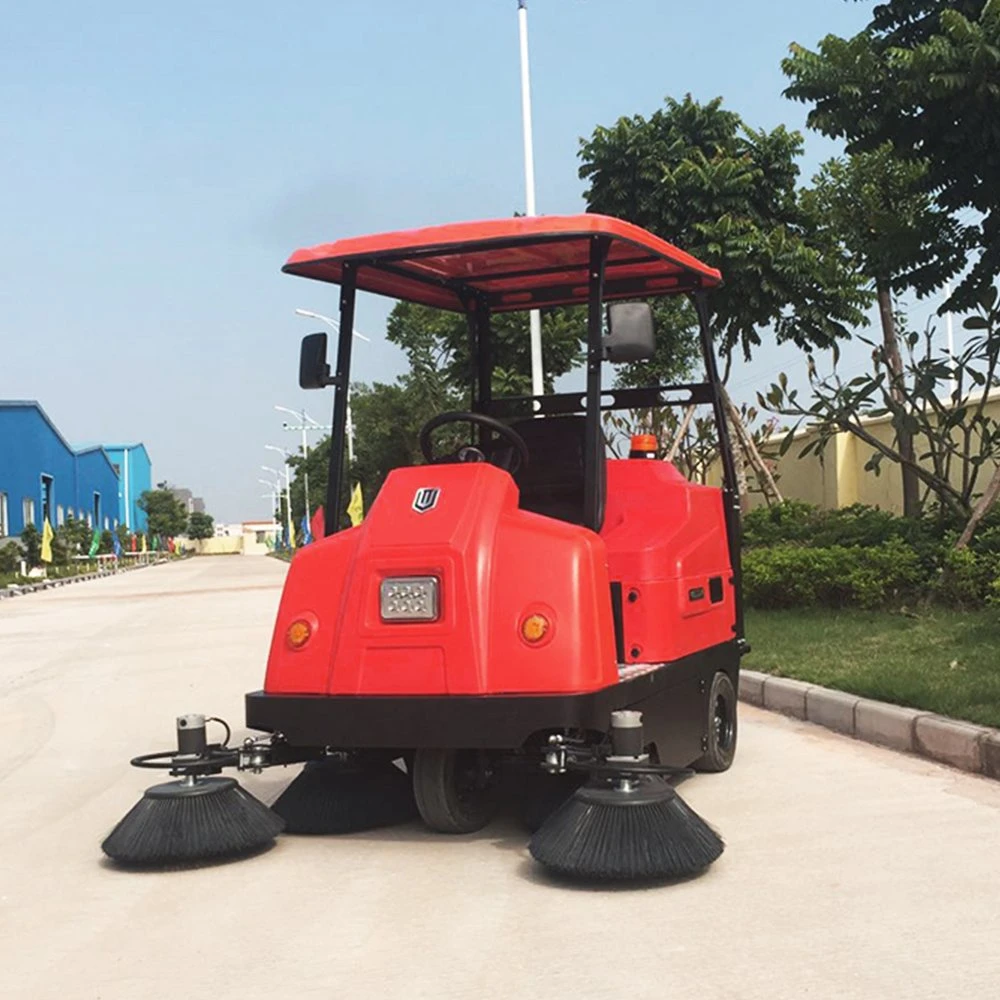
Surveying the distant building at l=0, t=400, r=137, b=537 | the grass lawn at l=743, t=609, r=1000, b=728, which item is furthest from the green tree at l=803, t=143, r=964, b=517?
the distant building at l=0, t=400, r=137, b=537

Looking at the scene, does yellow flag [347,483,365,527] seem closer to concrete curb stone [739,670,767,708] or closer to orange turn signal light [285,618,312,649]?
concrete curb stone [739,670,767,708]

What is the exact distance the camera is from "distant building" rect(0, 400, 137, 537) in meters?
59.0

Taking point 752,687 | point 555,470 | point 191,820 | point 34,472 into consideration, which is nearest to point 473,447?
point 555,470

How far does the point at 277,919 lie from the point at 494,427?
6.49 feet

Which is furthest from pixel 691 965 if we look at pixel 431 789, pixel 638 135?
pixel 638 135

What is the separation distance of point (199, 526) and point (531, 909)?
13916cm

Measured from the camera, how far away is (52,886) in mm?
4543

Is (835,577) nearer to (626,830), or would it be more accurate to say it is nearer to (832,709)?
(832,709)

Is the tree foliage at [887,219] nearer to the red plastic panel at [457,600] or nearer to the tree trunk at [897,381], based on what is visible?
the tree trunk at [897,381]

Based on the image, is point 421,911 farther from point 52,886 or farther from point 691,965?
point 52,886

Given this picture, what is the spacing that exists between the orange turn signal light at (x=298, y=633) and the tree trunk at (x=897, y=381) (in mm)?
8969

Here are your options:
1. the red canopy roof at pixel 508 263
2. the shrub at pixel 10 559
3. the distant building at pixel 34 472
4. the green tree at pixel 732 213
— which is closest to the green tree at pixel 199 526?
the distant building at pixel 34 472

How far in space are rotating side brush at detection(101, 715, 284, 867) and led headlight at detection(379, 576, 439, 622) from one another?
837 mm

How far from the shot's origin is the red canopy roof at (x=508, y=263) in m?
5.09
